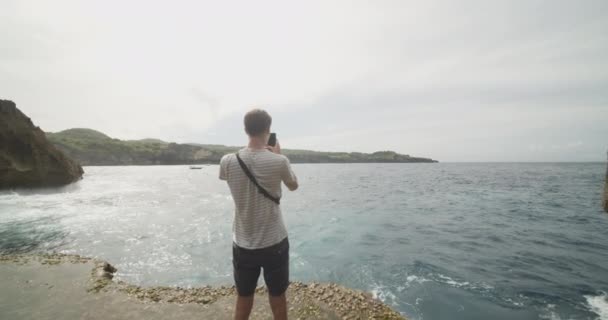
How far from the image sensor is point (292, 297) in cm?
767

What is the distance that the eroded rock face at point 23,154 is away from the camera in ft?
96.9

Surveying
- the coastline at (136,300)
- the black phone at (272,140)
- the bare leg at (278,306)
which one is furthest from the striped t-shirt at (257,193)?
the coastline at (136,300)

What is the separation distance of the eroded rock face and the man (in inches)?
1560

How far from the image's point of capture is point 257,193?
3.64 metres

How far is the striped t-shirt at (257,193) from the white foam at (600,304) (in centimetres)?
1175

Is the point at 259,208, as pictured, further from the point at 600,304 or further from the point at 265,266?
the point at 600,304

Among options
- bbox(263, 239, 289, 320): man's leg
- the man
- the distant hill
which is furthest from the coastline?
the distant hill

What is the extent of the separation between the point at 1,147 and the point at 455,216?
47442 millimetres

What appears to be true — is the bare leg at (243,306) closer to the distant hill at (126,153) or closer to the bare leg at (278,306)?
the bare leg at (278,306)

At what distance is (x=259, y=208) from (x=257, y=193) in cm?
23

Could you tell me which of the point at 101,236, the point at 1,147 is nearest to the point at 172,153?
the point at 1,147

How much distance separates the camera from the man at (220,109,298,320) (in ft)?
11.7

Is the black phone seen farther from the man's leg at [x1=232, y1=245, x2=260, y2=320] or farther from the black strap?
the man's leg at [x1=232, y1=245, x2=260, y2=320]

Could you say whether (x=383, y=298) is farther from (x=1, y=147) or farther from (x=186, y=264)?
(x=1, y=147)
